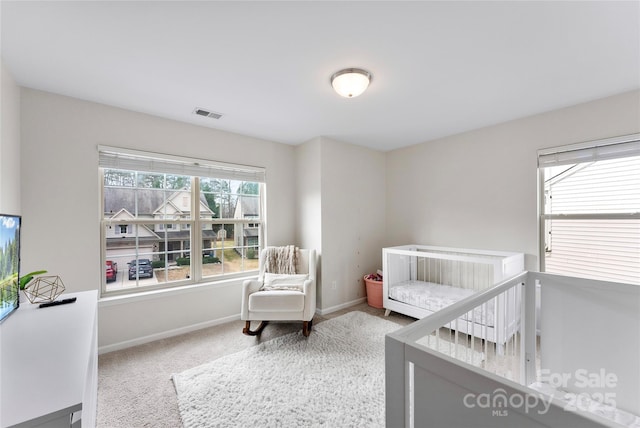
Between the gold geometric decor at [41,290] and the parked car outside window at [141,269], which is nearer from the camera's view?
the gold geometric decor at [41,290]

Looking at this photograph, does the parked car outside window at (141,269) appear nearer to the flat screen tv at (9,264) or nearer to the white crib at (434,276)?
the flat screen tv at (9,264)

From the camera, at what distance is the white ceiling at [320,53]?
4.45 feet

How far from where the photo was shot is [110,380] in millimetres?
1970

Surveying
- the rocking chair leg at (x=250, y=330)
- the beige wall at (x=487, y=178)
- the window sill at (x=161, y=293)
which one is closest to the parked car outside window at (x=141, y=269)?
the window sill at (x=161, y=293)

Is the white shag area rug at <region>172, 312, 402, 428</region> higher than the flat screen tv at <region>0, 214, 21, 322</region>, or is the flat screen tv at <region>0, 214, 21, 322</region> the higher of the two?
the flat screen tv at <region>0, 214, 21, 322</region>

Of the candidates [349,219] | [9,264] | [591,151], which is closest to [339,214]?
[349,219]

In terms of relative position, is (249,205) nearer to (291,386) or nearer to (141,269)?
(141,269)

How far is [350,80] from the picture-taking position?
1.87 meters

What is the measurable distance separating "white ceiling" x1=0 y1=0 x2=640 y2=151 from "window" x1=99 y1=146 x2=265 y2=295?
0.62 meters

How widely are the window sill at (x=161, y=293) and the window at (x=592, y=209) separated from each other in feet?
11.4

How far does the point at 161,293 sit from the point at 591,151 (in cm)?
438

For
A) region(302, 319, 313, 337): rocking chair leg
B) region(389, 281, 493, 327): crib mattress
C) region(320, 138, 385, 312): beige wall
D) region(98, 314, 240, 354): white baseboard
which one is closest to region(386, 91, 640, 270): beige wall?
region(320, 138, 385, 312): beige wall

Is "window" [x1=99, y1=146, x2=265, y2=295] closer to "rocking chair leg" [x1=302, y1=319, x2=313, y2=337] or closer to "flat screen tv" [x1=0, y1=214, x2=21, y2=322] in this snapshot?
"flat screen tv" [x1=0, y1=214, x2=21, y2=322]

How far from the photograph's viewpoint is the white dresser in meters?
0.74
